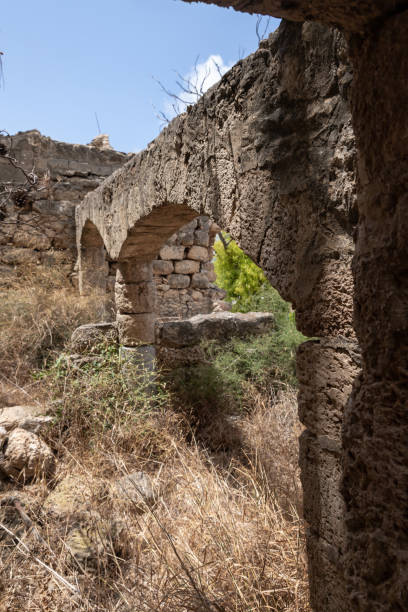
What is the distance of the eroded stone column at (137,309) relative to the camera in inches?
184

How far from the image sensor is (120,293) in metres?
4.80

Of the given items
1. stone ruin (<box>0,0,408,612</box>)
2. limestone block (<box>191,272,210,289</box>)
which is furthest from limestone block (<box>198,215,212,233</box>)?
stone ruin (<box>0,0,408,612</box>)

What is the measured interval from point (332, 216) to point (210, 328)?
3894 mm

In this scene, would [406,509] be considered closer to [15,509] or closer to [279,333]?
[15,509]

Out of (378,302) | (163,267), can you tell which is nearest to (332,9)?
(378,302)

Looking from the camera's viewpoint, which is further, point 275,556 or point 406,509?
point 275,556

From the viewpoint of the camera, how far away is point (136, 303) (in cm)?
473

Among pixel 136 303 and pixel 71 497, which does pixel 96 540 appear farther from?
pixel 136 303

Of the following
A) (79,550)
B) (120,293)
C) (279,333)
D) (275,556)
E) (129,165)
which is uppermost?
(129,165)

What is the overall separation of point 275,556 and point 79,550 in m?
1.12

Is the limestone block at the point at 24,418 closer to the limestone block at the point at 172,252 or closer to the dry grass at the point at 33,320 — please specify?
the dry grass at the point at 33,320

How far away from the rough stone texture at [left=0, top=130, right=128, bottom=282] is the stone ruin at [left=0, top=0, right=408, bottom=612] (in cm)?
475

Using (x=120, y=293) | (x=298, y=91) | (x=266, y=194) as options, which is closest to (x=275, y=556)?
(x=266, y=194)

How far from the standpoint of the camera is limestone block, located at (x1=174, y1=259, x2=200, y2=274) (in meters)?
7.63
